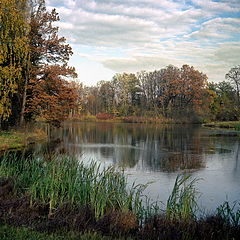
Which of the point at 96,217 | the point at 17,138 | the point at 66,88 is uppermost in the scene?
the point at 66,88

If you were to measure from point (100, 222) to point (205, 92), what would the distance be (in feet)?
208

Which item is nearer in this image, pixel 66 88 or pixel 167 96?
pixel 66 88

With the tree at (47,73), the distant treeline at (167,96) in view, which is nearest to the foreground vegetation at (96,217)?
the tree at (47,73)

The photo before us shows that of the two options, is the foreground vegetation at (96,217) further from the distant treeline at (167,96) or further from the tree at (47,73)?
the distant treeline at (167,96)

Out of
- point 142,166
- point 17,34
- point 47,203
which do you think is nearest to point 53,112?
point 17,34

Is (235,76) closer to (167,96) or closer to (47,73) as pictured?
(167,96)

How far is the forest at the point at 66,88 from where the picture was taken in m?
18.3

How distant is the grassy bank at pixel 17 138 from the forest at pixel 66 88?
43.8 inches

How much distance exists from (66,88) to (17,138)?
656cm

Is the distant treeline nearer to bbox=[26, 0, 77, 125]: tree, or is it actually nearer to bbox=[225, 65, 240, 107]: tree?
bbox=[225, 65, 240, 107]: tree

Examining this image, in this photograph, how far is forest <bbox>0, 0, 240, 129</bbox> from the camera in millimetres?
18267

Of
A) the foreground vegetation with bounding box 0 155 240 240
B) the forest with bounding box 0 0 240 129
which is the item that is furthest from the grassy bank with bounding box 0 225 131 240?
the forest with bounding box 0 0 240 129

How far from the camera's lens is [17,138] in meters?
21.3

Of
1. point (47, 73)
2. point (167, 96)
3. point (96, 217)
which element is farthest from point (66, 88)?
point (167, 96)
